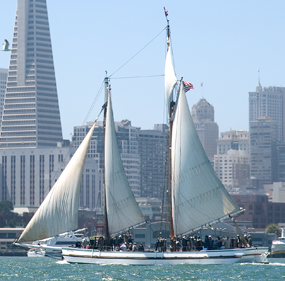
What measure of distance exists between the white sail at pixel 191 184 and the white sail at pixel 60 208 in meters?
8.12

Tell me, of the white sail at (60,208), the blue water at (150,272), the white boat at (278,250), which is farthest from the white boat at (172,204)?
the white boat at (278,250)

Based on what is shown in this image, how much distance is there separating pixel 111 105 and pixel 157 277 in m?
21.0

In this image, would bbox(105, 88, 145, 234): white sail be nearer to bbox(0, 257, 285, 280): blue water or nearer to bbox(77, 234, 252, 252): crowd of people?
bbox(77, 234, 252, 252): crowd of people

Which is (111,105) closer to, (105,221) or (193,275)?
(105,221)

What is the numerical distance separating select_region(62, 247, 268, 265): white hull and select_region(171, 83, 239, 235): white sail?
3.41 meters

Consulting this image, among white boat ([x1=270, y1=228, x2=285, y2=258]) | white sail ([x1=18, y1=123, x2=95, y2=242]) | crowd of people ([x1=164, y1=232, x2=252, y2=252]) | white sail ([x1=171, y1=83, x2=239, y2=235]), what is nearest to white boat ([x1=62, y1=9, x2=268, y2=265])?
white sail ([x1=171, y1=83, x2=239, y2=235])

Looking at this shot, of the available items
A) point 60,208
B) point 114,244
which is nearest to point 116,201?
point 114,244

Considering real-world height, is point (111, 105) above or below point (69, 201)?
above

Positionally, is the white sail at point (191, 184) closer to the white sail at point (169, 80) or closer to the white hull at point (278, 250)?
the white sail at point (169, 80)

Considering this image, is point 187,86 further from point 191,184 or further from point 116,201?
point 116,201

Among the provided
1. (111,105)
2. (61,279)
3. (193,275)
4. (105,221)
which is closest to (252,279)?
(193,275)

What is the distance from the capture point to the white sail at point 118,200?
262 ft

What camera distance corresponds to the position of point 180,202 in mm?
78938

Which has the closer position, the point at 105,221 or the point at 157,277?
the point at 157,277
